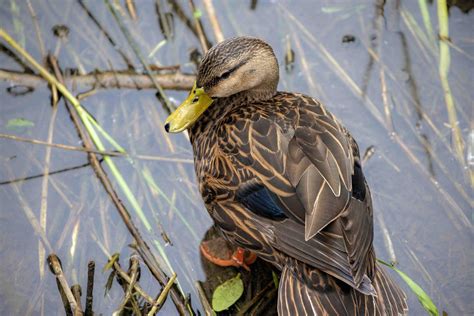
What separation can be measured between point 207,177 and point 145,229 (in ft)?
2.14

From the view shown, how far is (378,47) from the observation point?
17.9 ft

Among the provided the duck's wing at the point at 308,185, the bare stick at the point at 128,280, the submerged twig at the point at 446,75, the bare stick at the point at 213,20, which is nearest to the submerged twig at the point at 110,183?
the bare stick at the point at 128,280

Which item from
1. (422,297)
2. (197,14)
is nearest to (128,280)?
(422,297)

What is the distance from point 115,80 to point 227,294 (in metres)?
1.84

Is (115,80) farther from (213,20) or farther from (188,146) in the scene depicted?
(213,20)

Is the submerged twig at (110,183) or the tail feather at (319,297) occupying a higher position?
the submerged twig at (110,183)

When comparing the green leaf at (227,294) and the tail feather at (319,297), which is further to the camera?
the green leaf at (227,294)

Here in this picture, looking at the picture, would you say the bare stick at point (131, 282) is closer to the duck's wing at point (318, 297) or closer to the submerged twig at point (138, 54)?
the duck's wing at point (318, 297)

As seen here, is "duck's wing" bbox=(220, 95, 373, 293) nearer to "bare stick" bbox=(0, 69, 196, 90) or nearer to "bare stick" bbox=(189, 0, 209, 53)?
"bare stick" bbox=(0, 69, 196, 90)

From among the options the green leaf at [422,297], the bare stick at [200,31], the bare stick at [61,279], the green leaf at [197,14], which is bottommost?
the green leaf at [422,297]

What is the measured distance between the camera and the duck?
11.6 feet

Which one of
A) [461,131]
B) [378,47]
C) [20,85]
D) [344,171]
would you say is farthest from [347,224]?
[20,85]

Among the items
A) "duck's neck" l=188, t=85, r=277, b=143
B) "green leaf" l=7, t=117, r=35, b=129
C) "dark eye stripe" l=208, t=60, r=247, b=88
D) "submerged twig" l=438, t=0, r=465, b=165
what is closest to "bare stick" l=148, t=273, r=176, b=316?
"duck's neck" l=188, t=85, r=277, b=143

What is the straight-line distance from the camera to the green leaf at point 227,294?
4.09 meters
